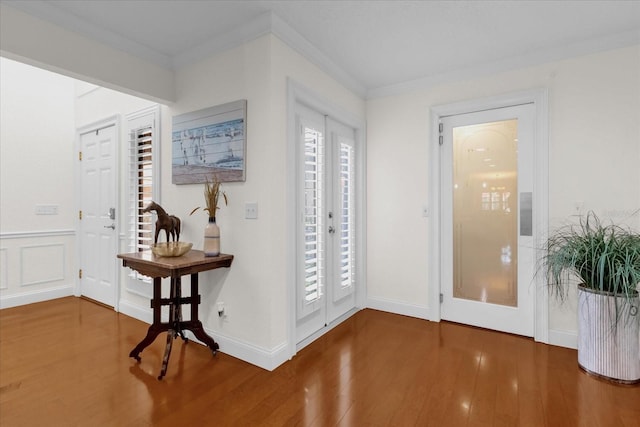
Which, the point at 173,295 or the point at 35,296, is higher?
the point at 173,295

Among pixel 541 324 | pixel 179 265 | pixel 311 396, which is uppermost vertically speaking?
pixel 179 265

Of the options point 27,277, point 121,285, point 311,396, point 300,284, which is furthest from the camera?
point 27,277

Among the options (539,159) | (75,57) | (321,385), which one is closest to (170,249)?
(321,385)

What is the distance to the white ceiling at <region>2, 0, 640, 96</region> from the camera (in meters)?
2.12

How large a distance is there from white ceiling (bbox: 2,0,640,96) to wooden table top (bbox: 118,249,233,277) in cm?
170

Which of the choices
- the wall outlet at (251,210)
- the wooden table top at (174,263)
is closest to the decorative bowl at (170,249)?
the wooden table top at (174,263)

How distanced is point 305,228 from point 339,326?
1.12 m

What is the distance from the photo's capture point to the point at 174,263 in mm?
2150

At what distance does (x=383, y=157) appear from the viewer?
354 cm

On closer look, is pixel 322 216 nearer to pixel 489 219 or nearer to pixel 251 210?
pixel 251 210

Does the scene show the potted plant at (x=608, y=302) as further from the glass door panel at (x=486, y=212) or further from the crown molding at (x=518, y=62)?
the crown molding at (x=518, y=62)

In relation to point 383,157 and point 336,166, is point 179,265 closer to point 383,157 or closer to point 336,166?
point 336,166

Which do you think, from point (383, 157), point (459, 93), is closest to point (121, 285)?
point (383, 157)

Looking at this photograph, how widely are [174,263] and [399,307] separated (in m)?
2.38
